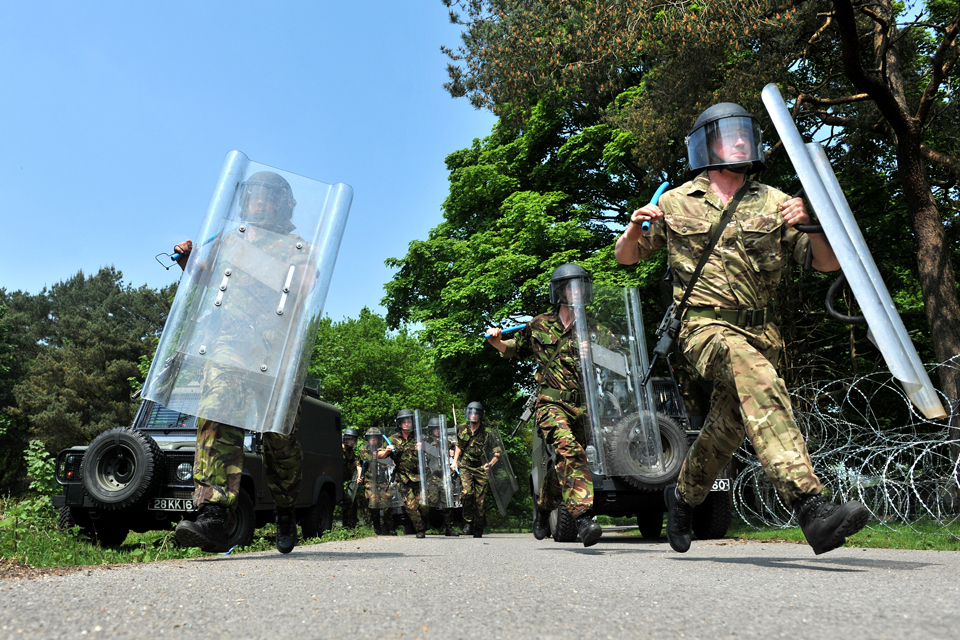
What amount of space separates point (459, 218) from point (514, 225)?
3.41 meters

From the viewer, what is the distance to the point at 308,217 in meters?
5.81

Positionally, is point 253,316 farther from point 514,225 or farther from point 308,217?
point 514,225

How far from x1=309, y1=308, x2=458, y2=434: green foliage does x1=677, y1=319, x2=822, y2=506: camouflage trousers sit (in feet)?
122

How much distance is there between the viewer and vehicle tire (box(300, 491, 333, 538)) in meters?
11.5

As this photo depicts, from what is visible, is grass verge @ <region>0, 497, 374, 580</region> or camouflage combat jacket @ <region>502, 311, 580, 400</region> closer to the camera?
grass verge @ <region>0, 497, 374, 580</region>

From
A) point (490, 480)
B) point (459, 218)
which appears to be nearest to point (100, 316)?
point (459, 218)

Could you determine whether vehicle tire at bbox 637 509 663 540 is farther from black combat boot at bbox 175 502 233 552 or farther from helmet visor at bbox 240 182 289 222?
helmet visor at bbox 240 182 289 222

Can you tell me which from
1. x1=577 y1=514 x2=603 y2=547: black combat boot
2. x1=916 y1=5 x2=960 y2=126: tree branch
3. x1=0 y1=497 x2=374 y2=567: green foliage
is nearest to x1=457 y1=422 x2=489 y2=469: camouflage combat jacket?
x1=0 y1=497 x2=374 y2=567: green foliage

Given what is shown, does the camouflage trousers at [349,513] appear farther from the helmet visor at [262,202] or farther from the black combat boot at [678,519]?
the black combat boot at [678,519]

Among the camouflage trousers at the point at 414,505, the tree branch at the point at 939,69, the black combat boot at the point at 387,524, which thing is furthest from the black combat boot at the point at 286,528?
the black combat boot at the point at 387,524

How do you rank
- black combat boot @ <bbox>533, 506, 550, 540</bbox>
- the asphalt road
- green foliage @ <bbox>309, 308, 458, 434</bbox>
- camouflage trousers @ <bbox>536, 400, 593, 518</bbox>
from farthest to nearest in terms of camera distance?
green foliage @ <bbox>309, 308, 458, 434</bbox> < black combat boot @ <bbox>533, 506, 550, 540</bbox> < camouflage trousers @ <bbox>536, 400, 593, 518</bbox> < the asphalt road

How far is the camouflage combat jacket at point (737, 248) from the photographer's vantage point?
453cm

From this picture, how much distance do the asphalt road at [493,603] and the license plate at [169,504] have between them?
138 inches

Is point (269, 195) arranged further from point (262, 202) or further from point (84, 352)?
point (84, 352)
